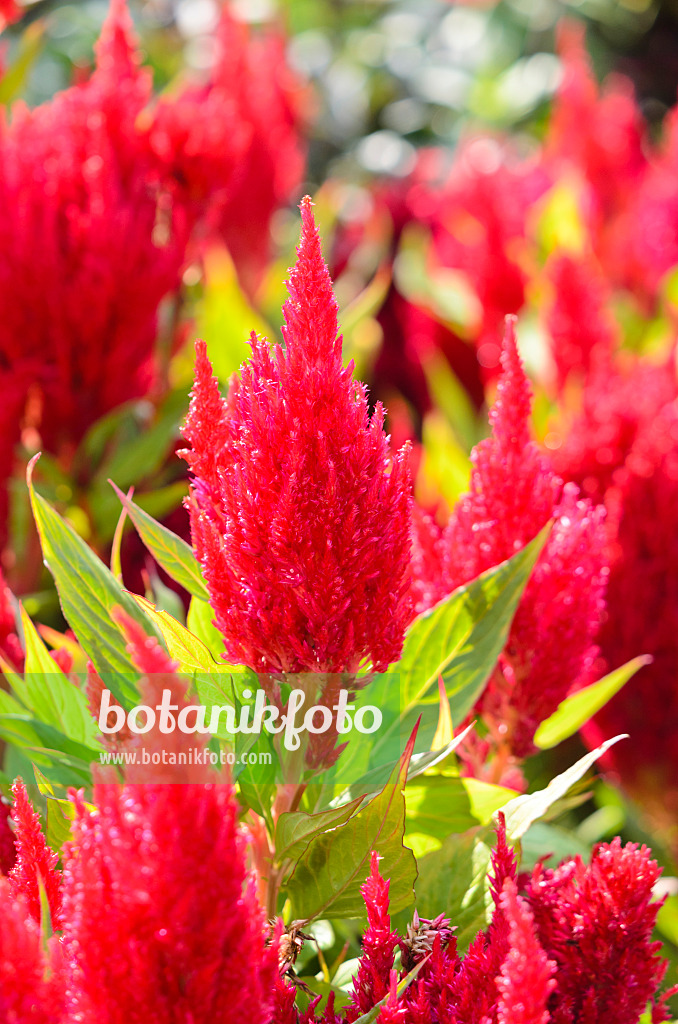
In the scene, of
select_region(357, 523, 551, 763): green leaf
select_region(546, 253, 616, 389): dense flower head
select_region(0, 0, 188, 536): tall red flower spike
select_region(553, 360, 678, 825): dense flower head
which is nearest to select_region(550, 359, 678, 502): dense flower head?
select_region(553, 360, 678, 825): dense flower head

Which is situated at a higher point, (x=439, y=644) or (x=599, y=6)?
(x=599, y=6)

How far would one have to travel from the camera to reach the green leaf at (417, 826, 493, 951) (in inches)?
22.2

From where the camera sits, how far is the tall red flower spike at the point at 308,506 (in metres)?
0.46

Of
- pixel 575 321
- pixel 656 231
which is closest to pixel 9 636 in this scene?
pixel 575 321

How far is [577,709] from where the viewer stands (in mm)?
759

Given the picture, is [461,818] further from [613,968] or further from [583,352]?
[583,352]

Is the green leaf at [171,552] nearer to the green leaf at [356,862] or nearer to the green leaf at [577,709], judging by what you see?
the green leaf at [356,862]

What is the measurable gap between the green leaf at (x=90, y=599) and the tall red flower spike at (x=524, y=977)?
9.9 inches

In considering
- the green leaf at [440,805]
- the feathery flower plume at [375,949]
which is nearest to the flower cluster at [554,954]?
the feathery flower plume at [375,949]

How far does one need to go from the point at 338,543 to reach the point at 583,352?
2.53 ft

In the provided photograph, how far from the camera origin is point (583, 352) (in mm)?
1152

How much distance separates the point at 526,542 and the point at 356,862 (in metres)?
0.22

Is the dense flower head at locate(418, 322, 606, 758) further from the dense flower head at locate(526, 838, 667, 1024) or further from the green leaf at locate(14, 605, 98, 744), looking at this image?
the green leaf at locate(14, 605, 98, 744)

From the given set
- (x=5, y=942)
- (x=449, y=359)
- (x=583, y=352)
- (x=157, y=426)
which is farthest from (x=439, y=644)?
(x=449, y=359)
